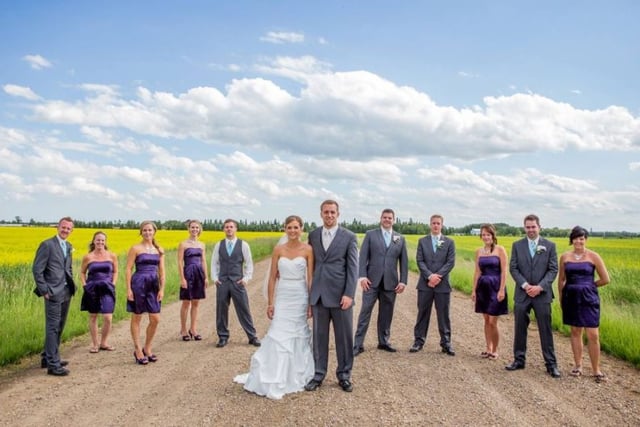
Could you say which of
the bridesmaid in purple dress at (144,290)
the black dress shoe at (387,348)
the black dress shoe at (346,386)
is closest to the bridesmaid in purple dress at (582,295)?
the black dress shoe at (387,348)

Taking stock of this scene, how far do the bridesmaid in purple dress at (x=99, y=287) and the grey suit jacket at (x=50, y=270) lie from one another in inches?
42.5

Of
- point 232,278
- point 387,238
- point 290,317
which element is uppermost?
point 387,238

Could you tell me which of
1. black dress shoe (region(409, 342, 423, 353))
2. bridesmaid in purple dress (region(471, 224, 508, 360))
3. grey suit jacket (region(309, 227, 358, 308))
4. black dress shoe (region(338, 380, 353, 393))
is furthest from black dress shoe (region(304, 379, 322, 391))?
bridesmaid in purple dress (region(471, 224, 508, 360))

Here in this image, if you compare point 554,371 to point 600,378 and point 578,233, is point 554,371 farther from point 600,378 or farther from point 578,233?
point 578,233

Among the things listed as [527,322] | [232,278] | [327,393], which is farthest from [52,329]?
[527,322]

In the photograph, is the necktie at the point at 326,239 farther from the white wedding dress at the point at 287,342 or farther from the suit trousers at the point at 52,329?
the suit trousers at the point at 52,329

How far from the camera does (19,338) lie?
8789 mm

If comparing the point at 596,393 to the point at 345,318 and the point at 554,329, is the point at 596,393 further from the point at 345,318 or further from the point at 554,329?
the point at 554,329

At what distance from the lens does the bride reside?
648 centimetres

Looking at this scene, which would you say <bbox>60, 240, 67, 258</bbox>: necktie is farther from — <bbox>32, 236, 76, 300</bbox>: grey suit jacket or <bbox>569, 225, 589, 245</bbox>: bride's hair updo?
<bbox>569, 225, 589, 245</bbox>: bride's hair updo

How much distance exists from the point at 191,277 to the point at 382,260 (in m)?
3.45

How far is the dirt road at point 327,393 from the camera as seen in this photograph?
216 inches

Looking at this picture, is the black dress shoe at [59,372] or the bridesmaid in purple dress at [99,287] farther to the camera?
the bridesmaid in purple dress at [99,287]

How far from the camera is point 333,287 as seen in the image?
21.6 ft
